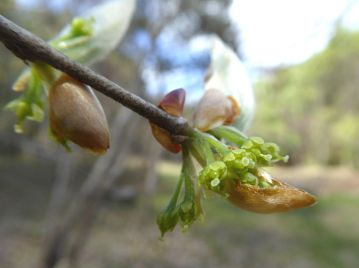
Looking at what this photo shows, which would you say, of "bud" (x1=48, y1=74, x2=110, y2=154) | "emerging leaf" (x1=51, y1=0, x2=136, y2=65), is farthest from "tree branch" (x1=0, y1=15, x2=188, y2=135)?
"emerging leaf" (x1=51, y1=0, x2=136, y2=65)

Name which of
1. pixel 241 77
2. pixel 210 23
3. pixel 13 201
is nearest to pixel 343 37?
pixel 210 23

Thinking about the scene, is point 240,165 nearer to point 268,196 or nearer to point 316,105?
point 268,196

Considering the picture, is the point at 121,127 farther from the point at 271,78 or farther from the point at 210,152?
the point at 271,78

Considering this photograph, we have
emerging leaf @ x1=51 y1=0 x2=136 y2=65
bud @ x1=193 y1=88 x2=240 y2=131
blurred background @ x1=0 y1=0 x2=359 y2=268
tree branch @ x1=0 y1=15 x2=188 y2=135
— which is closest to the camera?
tree branch @ x1=0 y1=15 x2=188 y2=135

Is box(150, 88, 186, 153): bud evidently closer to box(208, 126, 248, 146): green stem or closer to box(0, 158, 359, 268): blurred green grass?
box(208, 126, 248, 146): green stem

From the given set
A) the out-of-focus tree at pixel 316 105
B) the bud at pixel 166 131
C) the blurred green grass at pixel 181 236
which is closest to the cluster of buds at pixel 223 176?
the bud at pixel 166 131

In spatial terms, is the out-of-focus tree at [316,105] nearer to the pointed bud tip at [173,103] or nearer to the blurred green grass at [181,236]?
the blurred green grass at [181,236]

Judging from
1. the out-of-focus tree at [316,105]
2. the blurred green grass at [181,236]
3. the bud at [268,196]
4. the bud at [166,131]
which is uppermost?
the out-of-focus tree at [316,105]
